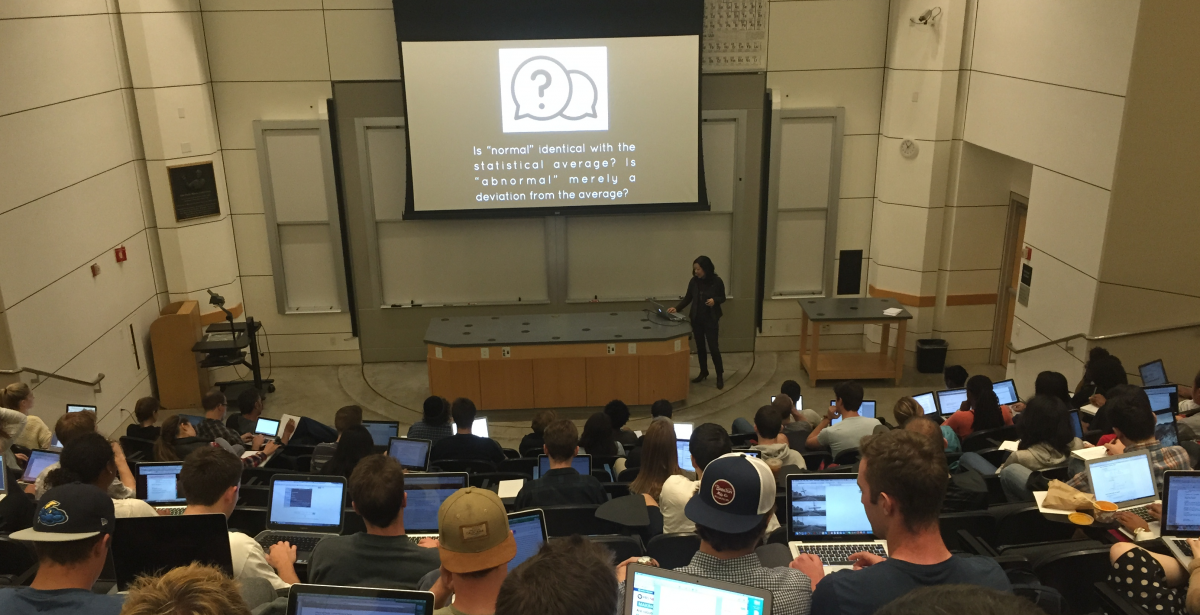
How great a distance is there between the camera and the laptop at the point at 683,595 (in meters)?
2.46

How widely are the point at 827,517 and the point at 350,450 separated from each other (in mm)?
2772

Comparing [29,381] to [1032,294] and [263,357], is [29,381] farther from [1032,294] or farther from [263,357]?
[1032,294]

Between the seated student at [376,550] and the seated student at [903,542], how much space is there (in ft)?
4.99

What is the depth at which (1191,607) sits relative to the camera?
126 inches

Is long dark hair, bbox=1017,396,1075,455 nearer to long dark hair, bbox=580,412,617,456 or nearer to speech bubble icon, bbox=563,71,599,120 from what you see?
long dark hair, bbox=580,412,617,456

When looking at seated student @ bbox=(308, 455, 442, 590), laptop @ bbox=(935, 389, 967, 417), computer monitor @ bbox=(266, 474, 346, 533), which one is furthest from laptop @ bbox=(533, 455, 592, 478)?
laptop @ bbox=(935, 389, 967, 417)

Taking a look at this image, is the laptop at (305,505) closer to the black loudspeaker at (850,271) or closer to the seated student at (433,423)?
the seated student at (433,423)

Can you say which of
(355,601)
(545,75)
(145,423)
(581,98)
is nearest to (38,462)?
(145,423)

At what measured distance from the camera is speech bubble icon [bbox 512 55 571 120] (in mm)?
9625

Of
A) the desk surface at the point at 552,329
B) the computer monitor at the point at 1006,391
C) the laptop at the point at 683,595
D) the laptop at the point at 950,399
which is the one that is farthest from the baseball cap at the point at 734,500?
the desk surface at the point at 552,329

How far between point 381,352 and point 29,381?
13.5ft

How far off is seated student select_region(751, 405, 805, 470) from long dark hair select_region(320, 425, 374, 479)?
7.91 feet

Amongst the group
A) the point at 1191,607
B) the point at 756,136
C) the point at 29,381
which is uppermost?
the point at 756,136

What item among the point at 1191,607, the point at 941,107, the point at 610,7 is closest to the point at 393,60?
the point at 610,7
